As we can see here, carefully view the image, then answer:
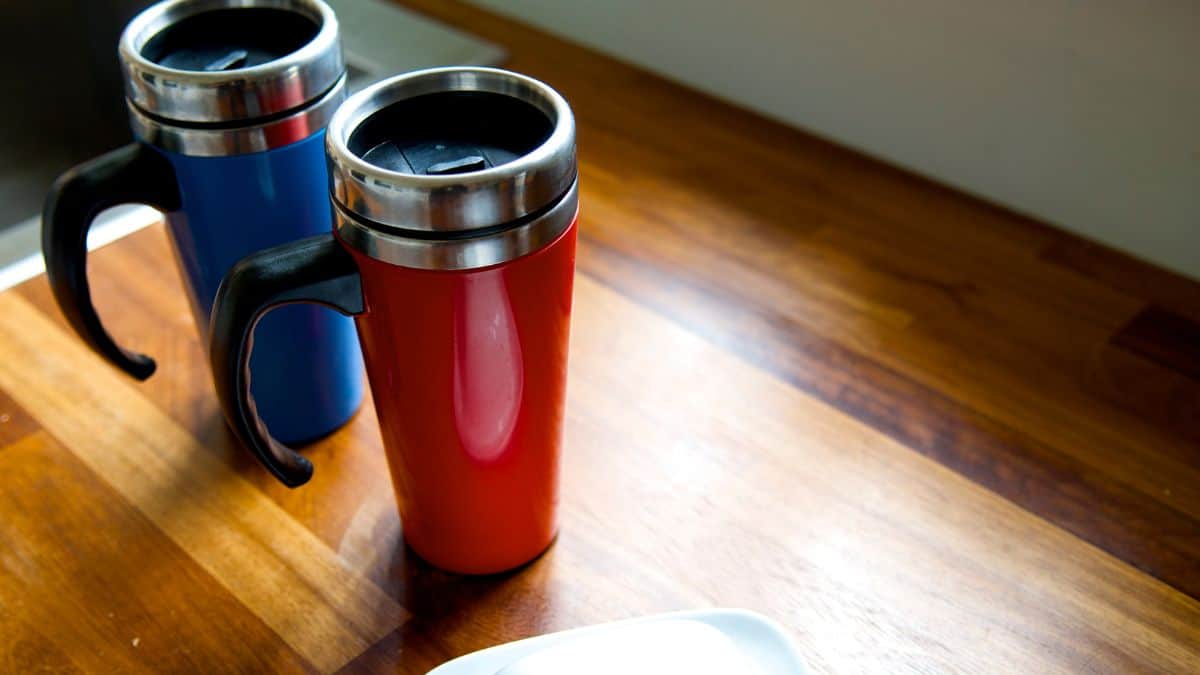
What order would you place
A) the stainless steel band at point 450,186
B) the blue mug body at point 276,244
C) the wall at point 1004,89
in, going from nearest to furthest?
the stainless steel band at point 450,186
the blue mug body at point 276,244
the wall at point 1004,89

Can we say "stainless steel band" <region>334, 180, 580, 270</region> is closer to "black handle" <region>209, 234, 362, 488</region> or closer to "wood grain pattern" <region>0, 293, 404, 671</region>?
"black handle" <region>209, 234, 362, 488</region>

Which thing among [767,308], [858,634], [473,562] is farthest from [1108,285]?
[473,562]

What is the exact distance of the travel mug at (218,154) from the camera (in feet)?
1.59

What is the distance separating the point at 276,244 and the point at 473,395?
0.46 feet

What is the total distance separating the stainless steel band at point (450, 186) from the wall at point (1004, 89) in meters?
0.43

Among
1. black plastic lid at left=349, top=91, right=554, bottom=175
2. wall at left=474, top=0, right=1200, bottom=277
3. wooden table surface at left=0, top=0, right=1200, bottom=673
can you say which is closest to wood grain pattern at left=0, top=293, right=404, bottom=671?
wooden table surface at left=0, top=0, right=1200, bottom=673

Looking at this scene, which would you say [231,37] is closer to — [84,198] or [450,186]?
[84,198]

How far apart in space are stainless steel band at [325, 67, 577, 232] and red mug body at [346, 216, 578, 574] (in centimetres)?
2

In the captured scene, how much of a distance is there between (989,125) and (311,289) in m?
0.53

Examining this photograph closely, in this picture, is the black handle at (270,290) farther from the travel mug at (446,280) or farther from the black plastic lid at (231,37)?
the black plastic lid at (231,37)

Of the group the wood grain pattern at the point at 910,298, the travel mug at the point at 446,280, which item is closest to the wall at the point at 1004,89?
the wood grain pattern at the point at 910,298

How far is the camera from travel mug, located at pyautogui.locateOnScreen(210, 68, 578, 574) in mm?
408

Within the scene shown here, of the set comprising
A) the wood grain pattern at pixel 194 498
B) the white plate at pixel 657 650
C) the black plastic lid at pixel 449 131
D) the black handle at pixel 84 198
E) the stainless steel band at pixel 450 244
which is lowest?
the wood grain pattern at pixel 194 498

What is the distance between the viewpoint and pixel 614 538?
0.56m
